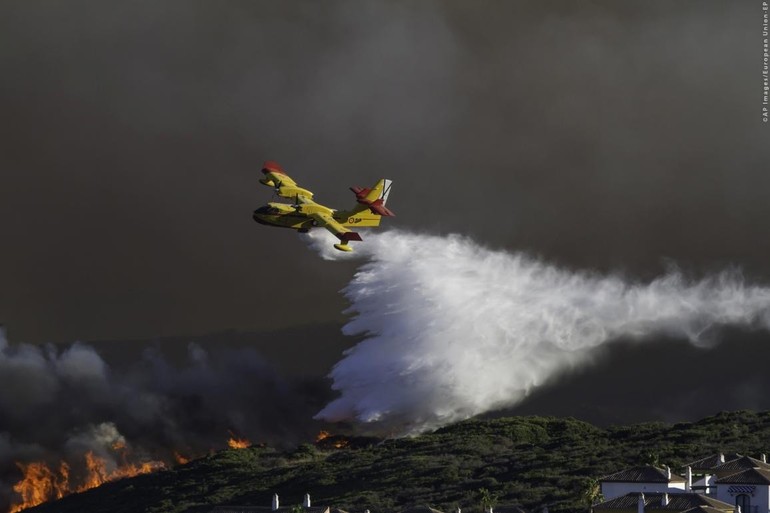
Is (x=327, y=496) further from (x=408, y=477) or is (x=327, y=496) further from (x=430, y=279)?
(x=430, y=279)

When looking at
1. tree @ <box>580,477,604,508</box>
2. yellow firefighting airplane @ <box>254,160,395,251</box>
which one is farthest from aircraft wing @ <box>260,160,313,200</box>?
tree @ <box>580,477,604,508</box>

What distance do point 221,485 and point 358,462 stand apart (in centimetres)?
1337

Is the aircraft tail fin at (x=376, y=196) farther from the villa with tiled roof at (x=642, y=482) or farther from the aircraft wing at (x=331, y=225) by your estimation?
the villa with tiled roof at (x=642, y=482)

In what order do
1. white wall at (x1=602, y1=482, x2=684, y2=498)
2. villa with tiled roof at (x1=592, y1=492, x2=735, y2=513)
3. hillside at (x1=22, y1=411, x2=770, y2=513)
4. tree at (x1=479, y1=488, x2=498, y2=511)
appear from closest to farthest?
1. villa with tiled roof at (x1=592, y1=492, x2=735, y2=513)
2. white wall at (x1=602, y1=482, x2=684, y2=498)
3. tree at (x1=479, y1=488, x2=498, y2=511)
4. hillside at (x1=22, y1=411, x2=770, y2=513)

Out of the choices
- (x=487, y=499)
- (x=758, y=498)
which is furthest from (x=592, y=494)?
(x=758, y=498)

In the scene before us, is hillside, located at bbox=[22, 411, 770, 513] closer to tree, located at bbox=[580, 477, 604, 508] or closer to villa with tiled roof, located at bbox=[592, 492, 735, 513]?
tree, located at bbox=[580, 477, 604, 508]

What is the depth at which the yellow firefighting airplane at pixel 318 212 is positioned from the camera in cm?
13425

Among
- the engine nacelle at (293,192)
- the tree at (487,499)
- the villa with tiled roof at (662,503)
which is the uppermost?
the engine nacelle at (293,192)

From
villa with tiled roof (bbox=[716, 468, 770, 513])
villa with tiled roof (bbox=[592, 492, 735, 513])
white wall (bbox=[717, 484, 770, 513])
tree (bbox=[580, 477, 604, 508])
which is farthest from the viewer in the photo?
tree (bbox=[580, 477, 604, 508])

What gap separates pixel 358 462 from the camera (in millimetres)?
177875

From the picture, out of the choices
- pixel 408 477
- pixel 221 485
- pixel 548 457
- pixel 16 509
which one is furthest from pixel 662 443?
pixel 16 509

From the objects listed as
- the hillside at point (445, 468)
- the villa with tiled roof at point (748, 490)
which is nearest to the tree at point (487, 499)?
the hillside at point (445, 468)

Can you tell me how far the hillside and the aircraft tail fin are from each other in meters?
23.1

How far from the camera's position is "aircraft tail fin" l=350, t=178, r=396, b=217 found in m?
138
